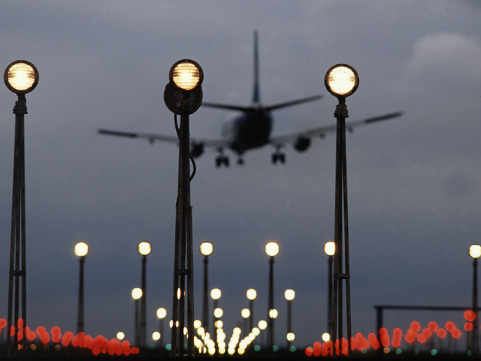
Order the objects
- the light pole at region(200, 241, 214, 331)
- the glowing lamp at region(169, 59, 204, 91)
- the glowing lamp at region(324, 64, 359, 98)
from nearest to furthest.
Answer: the glowing lamp at region(169, 59, 204, 91)
the glowing lamp at region(324, 64, 359, 98)
the light pole at region(200, 241, 214, 331)

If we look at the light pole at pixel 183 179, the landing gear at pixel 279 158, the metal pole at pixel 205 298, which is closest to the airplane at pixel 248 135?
the landing gear at pixel 279 158

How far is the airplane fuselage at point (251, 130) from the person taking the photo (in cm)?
10856

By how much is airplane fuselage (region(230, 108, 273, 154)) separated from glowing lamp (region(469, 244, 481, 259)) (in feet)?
188

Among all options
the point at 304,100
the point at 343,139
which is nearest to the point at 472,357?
the point at 343,139

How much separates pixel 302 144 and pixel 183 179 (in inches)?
3040

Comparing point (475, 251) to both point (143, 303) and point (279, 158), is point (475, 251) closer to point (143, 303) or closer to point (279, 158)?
point (143, 303)

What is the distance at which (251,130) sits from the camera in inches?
4274

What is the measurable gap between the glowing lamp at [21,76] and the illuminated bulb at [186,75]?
4926 mm

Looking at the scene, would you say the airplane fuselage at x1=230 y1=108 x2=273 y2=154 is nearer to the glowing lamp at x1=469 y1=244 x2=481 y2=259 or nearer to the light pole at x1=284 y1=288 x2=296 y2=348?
the light pole at x1=284 y1=288 x2=296 y2=348

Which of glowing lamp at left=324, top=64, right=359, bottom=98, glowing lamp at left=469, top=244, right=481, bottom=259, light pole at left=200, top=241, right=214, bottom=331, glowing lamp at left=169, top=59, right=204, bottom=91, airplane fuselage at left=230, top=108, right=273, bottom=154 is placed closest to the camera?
glowing lamp at left=169, top=59, right=204, bottom=91

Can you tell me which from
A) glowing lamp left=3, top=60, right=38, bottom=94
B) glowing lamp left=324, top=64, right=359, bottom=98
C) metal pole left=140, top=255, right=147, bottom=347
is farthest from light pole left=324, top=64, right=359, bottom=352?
metal pole left=140, top=255, right=147, bottom=347

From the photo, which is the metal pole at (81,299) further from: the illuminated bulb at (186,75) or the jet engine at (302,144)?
the jet engine at (302,144)

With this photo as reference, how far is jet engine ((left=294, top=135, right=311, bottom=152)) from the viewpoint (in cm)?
9969

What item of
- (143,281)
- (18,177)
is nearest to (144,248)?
(143,281)
